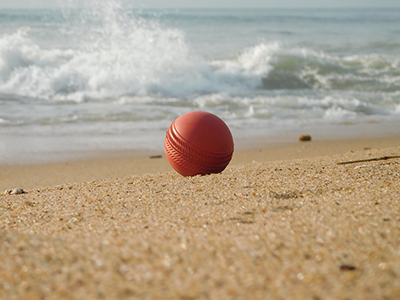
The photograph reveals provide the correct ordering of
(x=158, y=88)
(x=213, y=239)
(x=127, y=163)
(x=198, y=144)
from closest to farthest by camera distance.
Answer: (x=213, y=239) < (x=198, y=144) < (x=127, y=163) < (x=158, y=88)

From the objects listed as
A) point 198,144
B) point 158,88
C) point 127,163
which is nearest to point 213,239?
point 198,144

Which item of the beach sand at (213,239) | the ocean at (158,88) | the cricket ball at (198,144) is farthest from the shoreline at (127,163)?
the beach sand at (213,239)

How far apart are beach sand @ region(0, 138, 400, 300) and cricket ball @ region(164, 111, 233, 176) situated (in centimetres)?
30

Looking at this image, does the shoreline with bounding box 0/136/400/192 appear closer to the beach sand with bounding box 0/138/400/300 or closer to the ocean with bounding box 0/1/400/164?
the ocean with bounding box 0/1/400/164

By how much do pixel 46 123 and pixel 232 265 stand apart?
7.75m

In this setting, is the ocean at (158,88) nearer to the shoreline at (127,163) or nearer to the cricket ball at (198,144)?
the shoreline at (127,163)

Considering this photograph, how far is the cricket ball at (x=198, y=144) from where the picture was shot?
4.63 meters

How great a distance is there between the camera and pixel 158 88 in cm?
1411

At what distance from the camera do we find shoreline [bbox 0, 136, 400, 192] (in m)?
5.93

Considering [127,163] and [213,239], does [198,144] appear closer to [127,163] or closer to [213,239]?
[213,239]

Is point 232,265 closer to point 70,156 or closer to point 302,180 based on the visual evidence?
point 302,180

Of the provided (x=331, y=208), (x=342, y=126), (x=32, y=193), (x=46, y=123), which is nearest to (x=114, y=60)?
(x=46, y=123)

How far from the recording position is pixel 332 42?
87.8ft

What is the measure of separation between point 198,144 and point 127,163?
7.86ft
